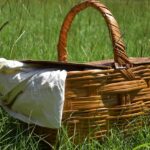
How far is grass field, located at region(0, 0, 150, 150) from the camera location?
1.60m

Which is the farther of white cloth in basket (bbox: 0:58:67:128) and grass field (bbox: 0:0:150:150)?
grass field (bbox: 0:0:150:150)

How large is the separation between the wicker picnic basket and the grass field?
0.05 metres

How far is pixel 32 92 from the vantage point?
1502mm

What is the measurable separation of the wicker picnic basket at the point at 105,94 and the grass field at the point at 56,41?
0.05 metres

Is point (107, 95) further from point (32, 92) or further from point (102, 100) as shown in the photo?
point (32, 92)

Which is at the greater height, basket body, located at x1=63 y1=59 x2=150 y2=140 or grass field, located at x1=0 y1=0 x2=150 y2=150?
basket body, located at x1=63 y1=59 x2=150 y2=140

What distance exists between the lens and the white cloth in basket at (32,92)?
4.85 feet

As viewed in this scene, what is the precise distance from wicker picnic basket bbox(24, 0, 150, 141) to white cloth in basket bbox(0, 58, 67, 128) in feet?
0.17

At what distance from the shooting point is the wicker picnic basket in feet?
5.02

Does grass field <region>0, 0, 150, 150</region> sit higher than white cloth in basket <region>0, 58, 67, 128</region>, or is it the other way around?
white cloth in basket <region>0, 58, 67, 128</region>

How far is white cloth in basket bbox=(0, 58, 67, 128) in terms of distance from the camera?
58.2 inches

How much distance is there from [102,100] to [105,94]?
21mm

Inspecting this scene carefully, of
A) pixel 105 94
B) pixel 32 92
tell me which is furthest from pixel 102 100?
pixel 32 92

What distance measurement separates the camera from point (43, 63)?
160 centimetres
